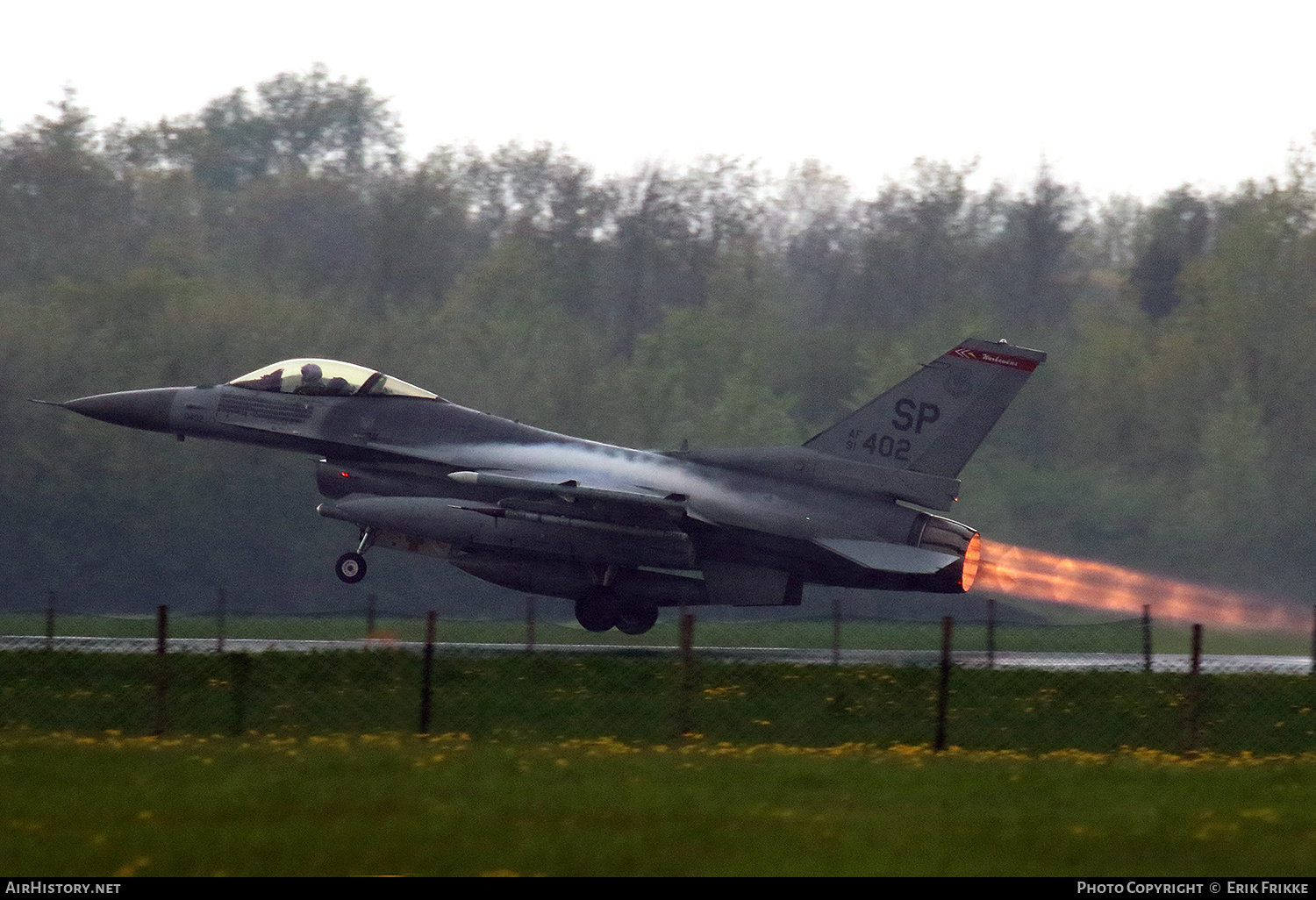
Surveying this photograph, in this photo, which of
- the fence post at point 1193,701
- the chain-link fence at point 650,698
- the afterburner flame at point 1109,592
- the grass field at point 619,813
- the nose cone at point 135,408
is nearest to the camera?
the grass field at point 619,813

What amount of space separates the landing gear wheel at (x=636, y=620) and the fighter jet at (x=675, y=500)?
35mm

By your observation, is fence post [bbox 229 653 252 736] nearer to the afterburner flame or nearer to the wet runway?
the wet runway

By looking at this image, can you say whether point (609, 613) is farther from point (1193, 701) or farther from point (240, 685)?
point (1193, 701)

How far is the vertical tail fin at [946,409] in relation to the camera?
2630 cm

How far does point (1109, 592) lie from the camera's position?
35312 mm

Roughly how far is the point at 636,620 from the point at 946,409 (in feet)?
21.9

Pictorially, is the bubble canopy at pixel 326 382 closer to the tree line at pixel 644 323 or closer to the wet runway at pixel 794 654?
the wet runway at pixel 794 654

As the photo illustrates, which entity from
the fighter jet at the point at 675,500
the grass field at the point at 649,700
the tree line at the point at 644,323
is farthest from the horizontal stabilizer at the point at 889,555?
the tree line at the point at 644,323

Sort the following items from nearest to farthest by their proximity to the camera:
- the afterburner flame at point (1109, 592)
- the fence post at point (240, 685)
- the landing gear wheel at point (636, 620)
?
1. the fence post at point (240, 685)
2. the landing gear wheel at point (636, 620)
3. the afterburner flame at point (1109, 592)

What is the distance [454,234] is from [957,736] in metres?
55.6

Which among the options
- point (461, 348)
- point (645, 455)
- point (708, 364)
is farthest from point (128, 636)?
point (708, 364)

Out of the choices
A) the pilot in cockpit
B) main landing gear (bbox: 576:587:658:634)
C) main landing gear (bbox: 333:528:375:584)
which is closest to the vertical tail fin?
main landing gear (bbox: 576:587:658:634)

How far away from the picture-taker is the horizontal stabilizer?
1013 inches

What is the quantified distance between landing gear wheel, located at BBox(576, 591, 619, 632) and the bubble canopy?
4639 mm
